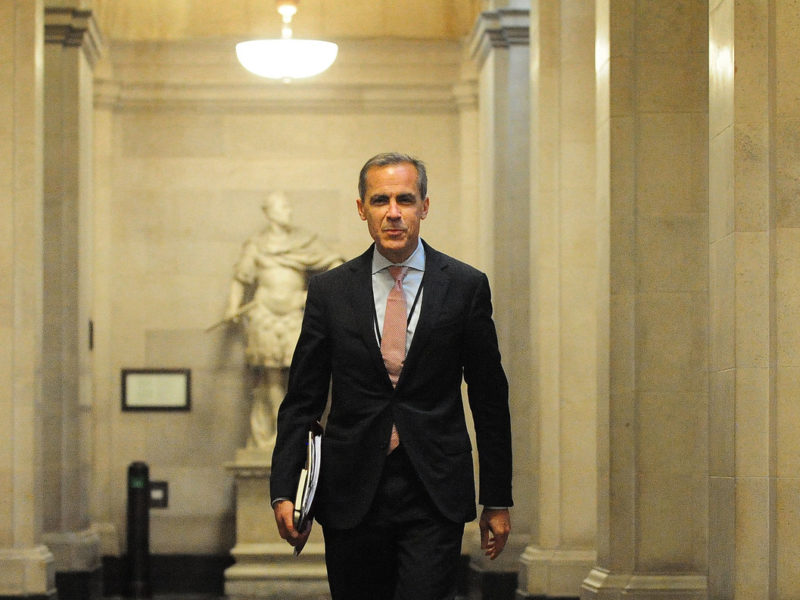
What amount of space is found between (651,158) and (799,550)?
3628 mm

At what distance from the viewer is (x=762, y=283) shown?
6.90 m

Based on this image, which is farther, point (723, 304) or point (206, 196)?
point (206, 196)

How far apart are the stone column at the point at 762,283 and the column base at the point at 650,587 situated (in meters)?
3.14

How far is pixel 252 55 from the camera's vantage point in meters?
16.1

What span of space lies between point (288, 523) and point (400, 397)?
1.83 ft

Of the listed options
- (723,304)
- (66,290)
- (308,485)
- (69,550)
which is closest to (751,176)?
(723,304)

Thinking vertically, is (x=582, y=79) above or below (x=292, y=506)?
above

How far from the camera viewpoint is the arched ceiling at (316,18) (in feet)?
61.2

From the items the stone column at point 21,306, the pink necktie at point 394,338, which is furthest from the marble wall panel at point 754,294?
the stone column at point 21,306

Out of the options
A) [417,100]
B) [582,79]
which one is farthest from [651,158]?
[417,100]

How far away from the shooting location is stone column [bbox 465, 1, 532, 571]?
14.9m

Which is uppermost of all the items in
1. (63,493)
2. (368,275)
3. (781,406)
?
(368,275)

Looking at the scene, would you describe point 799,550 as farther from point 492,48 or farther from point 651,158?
point 492,48

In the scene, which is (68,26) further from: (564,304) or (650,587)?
(650,587)
